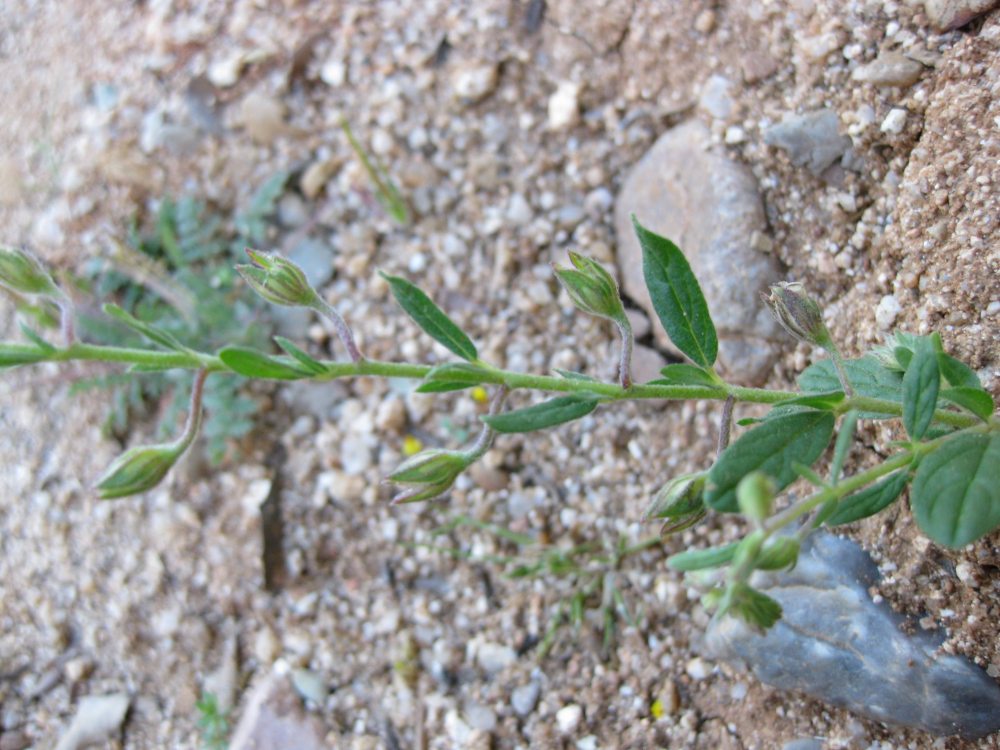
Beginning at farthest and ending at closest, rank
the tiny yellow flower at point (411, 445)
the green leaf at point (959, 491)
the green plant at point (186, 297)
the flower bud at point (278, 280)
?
the green plant at point (186, 297) → the tiny yellow flower at point (411, 445) → the flower bud at point (278, 280) → the green leaf at point (959, 491)

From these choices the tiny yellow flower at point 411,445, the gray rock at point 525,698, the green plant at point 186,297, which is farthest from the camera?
the green plant at point 186,297

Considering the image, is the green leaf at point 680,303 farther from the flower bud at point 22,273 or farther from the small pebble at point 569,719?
the flower bud at point 22,273

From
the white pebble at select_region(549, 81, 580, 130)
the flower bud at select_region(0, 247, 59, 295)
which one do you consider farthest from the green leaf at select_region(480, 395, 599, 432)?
the white pebble at select_region(549, 81, 580, 130)

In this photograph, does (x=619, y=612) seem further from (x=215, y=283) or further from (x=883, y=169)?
(x=215, y=283)

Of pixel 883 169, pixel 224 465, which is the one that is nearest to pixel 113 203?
pixel 224 465

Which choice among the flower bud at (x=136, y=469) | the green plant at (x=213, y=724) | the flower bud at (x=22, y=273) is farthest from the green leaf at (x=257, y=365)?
Result: the green plant at (x=213, y=724)

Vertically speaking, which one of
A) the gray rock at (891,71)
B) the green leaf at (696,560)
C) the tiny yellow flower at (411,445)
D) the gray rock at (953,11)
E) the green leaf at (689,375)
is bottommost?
the tiny yellow flower at (411,445)
